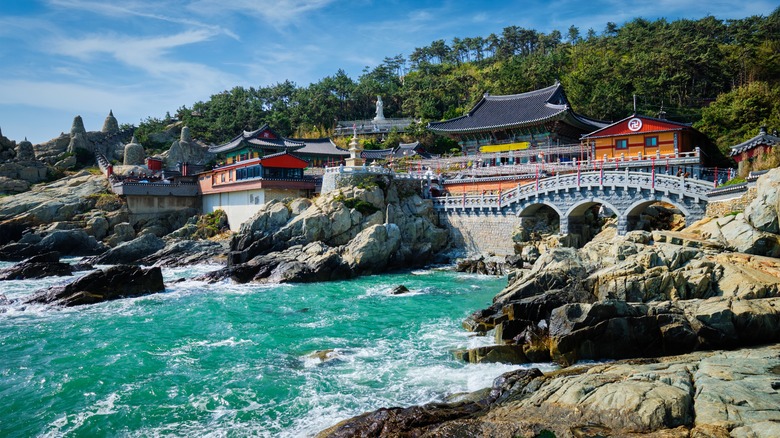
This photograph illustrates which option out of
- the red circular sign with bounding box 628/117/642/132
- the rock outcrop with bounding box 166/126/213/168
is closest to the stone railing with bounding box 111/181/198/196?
the rock outcrop with bounding box 166/126/213/168

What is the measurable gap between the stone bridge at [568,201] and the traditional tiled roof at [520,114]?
11.2 m

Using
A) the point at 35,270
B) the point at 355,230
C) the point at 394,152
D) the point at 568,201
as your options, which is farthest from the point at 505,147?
the point at 35,270

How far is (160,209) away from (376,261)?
30708 mm

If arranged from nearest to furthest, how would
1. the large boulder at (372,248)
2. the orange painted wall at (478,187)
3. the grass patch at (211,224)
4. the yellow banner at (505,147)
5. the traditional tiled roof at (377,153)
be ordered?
the large boulder at (372,248)
the orange painted wall at (478,187)
the yellow banner at (505,147)
the grass patch at (211,224)
the traditional tiled roof at (377,153)

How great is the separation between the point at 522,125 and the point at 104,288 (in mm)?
37285

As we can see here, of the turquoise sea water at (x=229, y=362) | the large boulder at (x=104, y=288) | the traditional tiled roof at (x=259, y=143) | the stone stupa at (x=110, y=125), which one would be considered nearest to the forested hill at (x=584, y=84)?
the stone stupa at (x=110, y=125)

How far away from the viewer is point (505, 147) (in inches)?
2013

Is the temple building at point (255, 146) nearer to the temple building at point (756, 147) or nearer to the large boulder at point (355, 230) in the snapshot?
the large boulder at point (355, 230)

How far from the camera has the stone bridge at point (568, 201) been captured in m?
31.2

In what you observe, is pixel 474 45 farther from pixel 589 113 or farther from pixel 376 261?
pixel 376 261

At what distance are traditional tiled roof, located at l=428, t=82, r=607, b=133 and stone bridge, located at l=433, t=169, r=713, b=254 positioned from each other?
36.8 ft

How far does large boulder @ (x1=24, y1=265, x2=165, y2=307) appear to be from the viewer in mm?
28672

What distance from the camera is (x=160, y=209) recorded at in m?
55.9

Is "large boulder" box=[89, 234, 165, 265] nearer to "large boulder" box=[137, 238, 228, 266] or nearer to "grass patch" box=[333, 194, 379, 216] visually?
"large boulder" box=[137, 238, 228, 266]
